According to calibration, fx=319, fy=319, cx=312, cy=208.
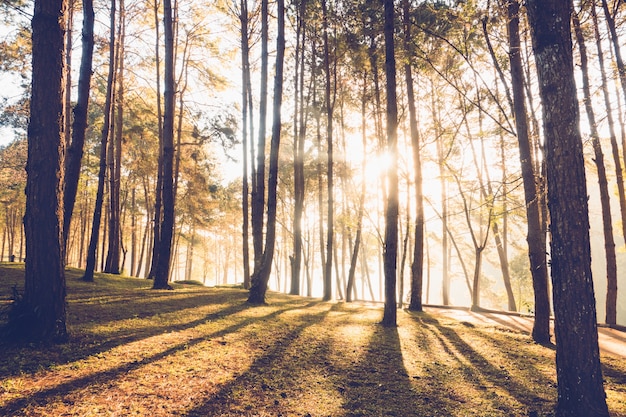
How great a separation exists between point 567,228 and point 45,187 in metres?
6.39

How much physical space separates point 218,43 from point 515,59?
Answer: 13722mm

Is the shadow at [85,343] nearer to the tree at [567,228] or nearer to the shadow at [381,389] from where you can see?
the shadow at [381,389]

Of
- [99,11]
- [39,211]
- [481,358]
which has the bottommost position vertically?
[481,358]

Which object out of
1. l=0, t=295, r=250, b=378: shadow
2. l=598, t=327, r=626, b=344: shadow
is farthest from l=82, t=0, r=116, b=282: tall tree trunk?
l=598, t=327, r=626, b=344: shadow

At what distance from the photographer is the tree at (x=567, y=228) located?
323cm

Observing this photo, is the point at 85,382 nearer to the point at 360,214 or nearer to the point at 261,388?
the point at 261,388

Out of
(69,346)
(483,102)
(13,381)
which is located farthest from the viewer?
(483,102)

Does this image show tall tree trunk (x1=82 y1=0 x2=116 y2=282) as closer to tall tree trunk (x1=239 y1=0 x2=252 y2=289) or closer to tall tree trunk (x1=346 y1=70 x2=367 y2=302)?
tall tree trunk (x1=239 y1=0 x2=252 y2=289)

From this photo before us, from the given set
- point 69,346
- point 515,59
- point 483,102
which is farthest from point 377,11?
point 69,346

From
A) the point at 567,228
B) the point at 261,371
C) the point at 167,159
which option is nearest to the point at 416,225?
the point at 567,228

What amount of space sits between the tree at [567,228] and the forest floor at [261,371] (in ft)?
1.92

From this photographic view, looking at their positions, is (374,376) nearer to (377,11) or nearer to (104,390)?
(104,390)

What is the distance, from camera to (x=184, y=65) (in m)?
16.9

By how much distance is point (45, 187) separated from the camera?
4328 millimetres
